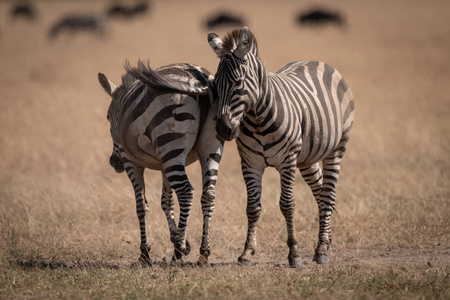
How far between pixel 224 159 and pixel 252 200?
6262 mm

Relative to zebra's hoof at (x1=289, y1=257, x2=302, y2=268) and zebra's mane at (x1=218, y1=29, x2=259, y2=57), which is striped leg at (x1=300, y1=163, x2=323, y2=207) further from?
zebra's mane at (x1=218, y1=29, x2=259, y2=57)

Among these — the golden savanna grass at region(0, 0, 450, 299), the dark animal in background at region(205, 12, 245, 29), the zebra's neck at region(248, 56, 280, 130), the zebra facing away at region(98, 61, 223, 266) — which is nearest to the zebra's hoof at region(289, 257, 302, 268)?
the golden savanna grass at region(0, 0, 450, 299)

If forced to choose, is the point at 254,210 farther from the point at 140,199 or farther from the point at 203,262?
the point at 140,199

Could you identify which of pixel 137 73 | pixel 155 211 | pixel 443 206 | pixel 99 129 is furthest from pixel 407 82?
pixel 137 73

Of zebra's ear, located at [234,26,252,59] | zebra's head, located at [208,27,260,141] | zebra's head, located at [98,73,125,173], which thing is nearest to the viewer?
zebra's head, located at [208,27,260,141]

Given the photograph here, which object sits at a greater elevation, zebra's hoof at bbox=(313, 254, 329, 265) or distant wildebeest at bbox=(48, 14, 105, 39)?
distant wildebeest at bbox=(48, 14, 105, 39)

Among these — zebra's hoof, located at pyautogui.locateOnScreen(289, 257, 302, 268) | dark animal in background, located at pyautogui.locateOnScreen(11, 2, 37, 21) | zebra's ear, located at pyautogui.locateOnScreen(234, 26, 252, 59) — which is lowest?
zebra's hoof, located at pyautogui.locateOnScreen(289, 257, 302, 268)

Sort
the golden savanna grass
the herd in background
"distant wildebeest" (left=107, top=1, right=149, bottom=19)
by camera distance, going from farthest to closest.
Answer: "distant wildebeest" (left=107, top=1, right=149, bottom=19) → the herd in background → the golden savanna grass

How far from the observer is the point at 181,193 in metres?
5.93

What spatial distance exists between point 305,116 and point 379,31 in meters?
28.8

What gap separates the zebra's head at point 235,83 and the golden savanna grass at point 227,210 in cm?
142

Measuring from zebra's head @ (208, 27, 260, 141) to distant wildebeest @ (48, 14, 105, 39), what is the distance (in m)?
34.5

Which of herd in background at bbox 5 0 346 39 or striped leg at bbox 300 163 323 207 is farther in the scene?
herd in background at bbox 5 0 346 39

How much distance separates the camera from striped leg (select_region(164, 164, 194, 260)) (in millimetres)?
5828
